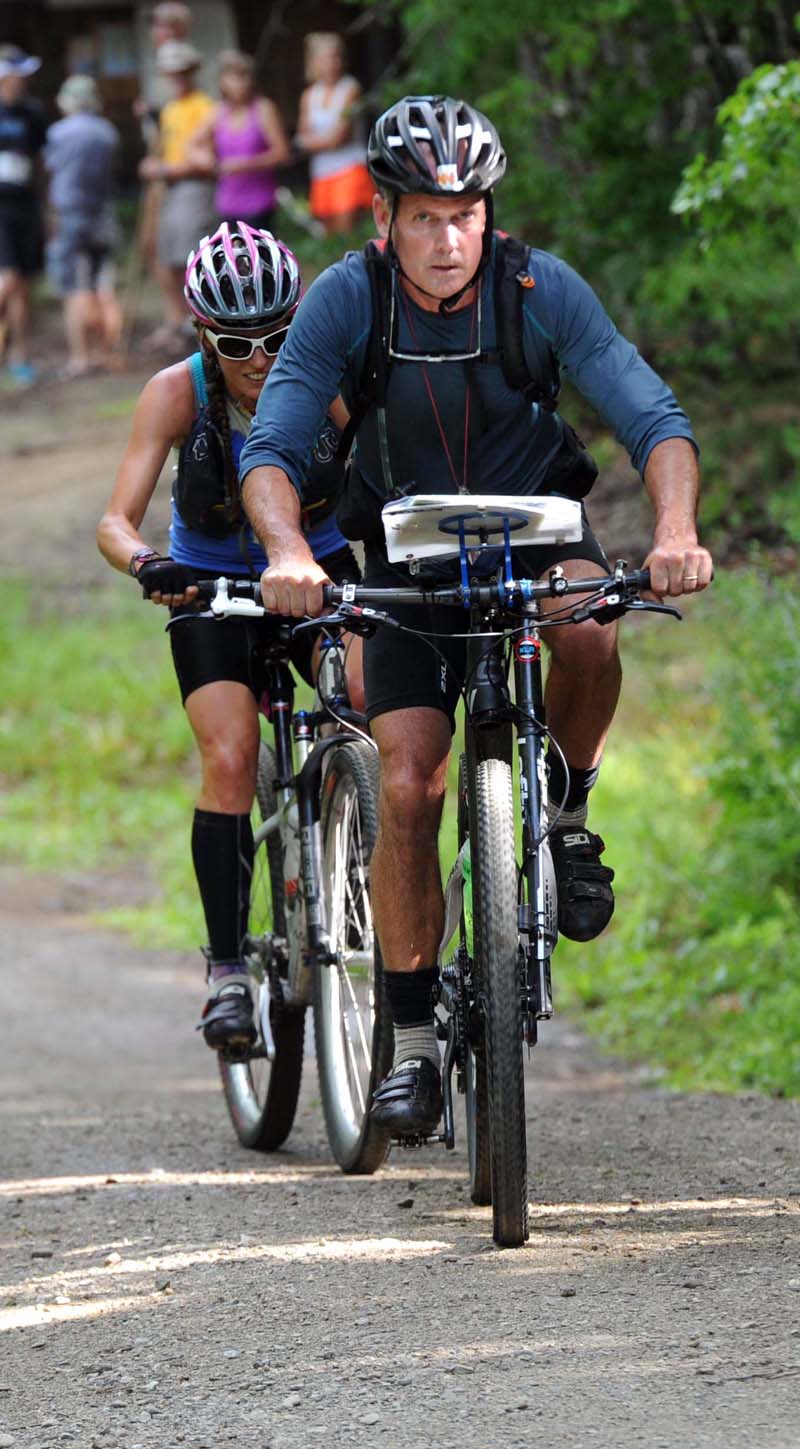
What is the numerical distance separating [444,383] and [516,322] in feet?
0.65

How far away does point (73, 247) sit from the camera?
19469mm

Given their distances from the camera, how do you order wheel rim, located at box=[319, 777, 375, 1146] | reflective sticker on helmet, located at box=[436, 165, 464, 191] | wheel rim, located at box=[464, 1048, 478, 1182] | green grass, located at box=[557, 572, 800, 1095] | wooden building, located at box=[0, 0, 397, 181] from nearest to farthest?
reflective sticker on helmet, located at box=[436, 165, 464, 191] < wheel rim, located at box=[464, 1048, 478, 1182] < wheel rim, located at box=[319, 777, 375, 1146] < green grass, located at box=[557, 572, 800, 1095] < wooden building, located at box=[0, 0, 397, 181]

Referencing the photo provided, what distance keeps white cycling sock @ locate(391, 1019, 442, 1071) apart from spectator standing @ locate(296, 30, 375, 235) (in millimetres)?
12612

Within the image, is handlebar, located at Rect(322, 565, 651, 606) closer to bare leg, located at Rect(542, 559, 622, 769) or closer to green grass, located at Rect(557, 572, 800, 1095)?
bare leg, located at Rect(542, 559, 622, 769)

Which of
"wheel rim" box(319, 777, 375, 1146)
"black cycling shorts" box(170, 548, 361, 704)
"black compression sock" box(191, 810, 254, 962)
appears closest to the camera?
"wheel rim" box(319, 777, 375, 1146)

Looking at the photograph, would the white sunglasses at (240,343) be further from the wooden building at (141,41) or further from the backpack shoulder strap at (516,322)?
the wooden building at (141,41)

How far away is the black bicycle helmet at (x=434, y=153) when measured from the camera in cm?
445

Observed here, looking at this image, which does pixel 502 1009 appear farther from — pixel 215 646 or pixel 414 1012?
pixel 215 646

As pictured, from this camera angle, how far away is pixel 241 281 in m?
5.42

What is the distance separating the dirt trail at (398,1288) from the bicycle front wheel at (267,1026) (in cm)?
12

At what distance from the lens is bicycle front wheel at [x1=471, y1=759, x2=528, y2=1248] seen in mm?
4297

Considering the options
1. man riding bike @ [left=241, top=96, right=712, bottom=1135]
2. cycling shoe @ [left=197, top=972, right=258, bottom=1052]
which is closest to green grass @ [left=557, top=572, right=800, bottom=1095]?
cycling shoe @ [left=197, top=972, right=258, bottom=1052]

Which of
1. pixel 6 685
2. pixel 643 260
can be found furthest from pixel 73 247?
pixel 643 260

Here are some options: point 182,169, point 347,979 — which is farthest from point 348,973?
point 182,169
